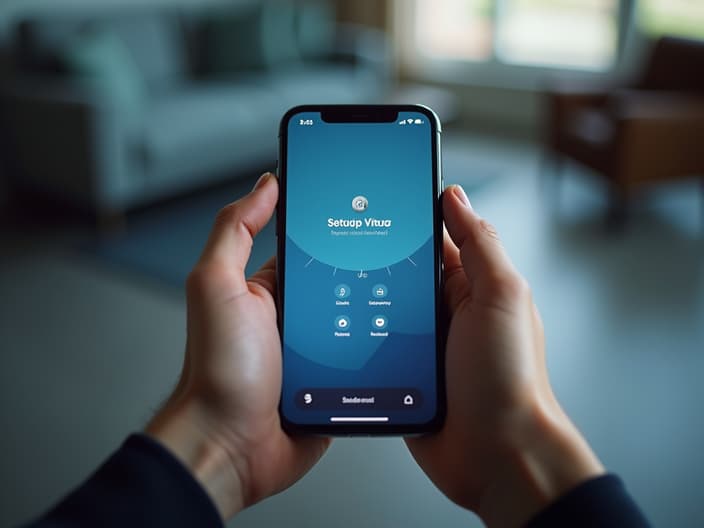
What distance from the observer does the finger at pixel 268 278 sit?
0.99 metres

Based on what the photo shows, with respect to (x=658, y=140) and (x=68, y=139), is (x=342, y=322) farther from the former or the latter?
(x=658, y=140)

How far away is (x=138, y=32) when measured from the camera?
160 inches

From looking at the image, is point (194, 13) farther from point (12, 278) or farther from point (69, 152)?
point (12, 278)

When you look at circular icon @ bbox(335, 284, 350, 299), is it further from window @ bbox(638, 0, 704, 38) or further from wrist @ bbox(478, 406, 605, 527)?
window @ bbox(638, 0, 704, 38)

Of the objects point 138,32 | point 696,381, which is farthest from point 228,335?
point 138,32

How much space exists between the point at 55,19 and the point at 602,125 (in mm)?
2823

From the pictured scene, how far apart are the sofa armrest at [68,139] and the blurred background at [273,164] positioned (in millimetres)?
12

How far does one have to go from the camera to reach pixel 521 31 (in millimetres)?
5352

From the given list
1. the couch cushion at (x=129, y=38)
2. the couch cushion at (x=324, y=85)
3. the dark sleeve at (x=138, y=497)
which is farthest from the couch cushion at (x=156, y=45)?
the dark sleeve at (x=138, y=497)

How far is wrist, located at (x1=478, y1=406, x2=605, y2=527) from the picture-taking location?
0.69 metres

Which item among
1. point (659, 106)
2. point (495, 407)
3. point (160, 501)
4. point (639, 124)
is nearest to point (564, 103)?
point (659, 106)

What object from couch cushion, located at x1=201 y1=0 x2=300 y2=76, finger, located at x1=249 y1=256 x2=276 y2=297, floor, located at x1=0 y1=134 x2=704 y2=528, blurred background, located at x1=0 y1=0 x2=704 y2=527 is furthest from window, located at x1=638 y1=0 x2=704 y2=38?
finger, located at x1=249 y1=256 x2=276 y2=297

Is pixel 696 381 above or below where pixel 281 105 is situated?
below

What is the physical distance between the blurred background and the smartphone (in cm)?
23
